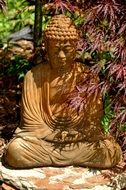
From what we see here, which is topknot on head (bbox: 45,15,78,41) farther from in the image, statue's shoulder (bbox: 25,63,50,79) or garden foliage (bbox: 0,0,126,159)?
statue's shoulder (bbox: 25,63,50,79)

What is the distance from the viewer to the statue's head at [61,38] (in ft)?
14.1

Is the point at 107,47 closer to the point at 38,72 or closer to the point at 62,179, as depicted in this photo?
the point at 38,72

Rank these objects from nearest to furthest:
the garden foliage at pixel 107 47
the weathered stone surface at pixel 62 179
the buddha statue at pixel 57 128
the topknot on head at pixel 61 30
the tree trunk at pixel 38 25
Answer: the garden foliage at pixel 107 47 → the topknot on head at pixel 61 30 → the weathered stone surface at pixel 62 179 → the buddha statue at pixel 57 128 → the tree trunk at pixel 38 25

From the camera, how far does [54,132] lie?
4574 mm

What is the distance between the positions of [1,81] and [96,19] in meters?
2.40

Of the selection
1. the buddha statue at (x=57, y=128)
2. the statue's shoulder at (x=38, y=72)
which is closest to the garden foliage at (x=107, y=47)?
the buddha statue at (x=57, y=128)

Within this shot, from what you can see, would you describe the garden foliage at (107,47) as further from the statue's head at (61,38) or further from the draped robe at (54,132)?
the draped robe at (54,132)

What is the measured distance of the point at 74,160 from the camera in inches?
181

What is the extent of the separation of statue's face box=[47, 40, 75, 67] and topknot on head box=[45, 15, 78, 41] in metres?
0.05

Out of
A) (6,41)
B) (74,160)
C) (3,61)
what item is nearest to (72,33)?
(74,160)

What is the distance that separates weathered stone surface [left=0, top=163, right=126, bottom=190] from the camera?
442 cm

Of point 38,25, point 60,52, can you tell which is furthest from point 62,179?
point 38,25

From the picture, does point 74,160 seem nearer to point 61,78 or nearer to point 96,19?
point 61,78

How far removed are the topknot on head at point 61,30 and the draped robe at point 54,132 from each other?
356 mm
